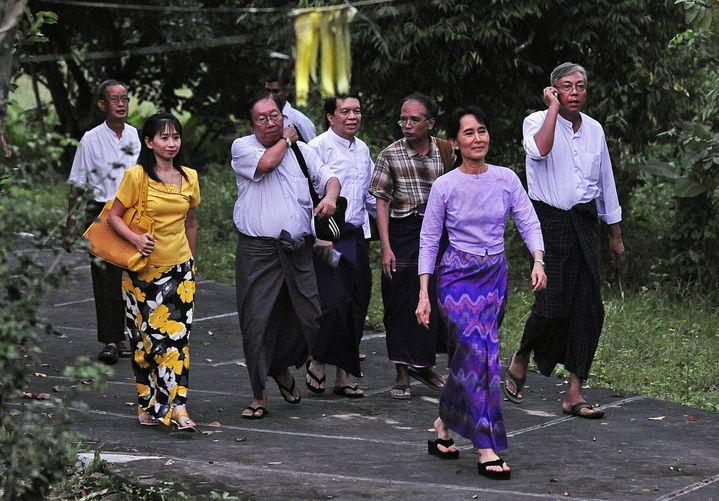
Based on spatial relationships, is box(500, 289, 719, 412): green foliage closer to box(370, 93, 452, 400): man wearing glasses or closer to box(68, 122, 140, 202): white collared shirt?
box(370, 93, 452, 400): man wearing glasses

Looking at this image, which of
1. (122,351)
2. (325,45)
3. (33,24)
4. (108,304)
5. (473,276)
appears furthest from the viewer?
(122,351)

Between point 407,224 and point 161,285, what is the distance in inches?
69.9

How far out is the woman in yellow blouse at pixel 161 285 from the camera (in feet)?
25.1

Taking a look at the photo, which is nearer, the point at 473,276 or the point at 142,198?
the point at 473,276

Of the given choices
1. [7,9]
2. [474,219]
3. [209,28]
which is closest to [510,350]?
[474,219]

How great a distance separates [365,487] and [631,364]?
3584 millimetres

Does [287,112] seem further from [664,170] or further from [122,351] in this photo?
[664,170]

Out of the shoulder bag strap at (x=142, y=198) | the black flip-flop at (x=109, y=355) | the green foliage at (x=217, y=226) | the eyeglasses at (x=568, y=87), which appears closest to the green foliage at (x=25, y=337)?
the shoulder bag strap at (x=142, y=198)

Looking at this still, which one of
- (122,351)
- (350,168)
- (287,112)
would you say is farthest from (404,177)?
(122,351)

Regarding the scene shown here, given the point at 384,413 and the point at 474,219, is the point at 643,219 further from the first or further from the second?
the point at 474,219

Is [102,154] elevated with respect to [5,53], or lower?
lower

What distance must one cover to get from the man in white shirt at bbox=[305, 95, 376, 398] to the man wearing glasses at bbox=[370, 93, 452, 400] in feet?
0.76

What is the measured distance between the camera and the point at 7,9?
5273 millimetres

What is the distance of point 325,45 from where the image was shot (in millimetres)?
5195
